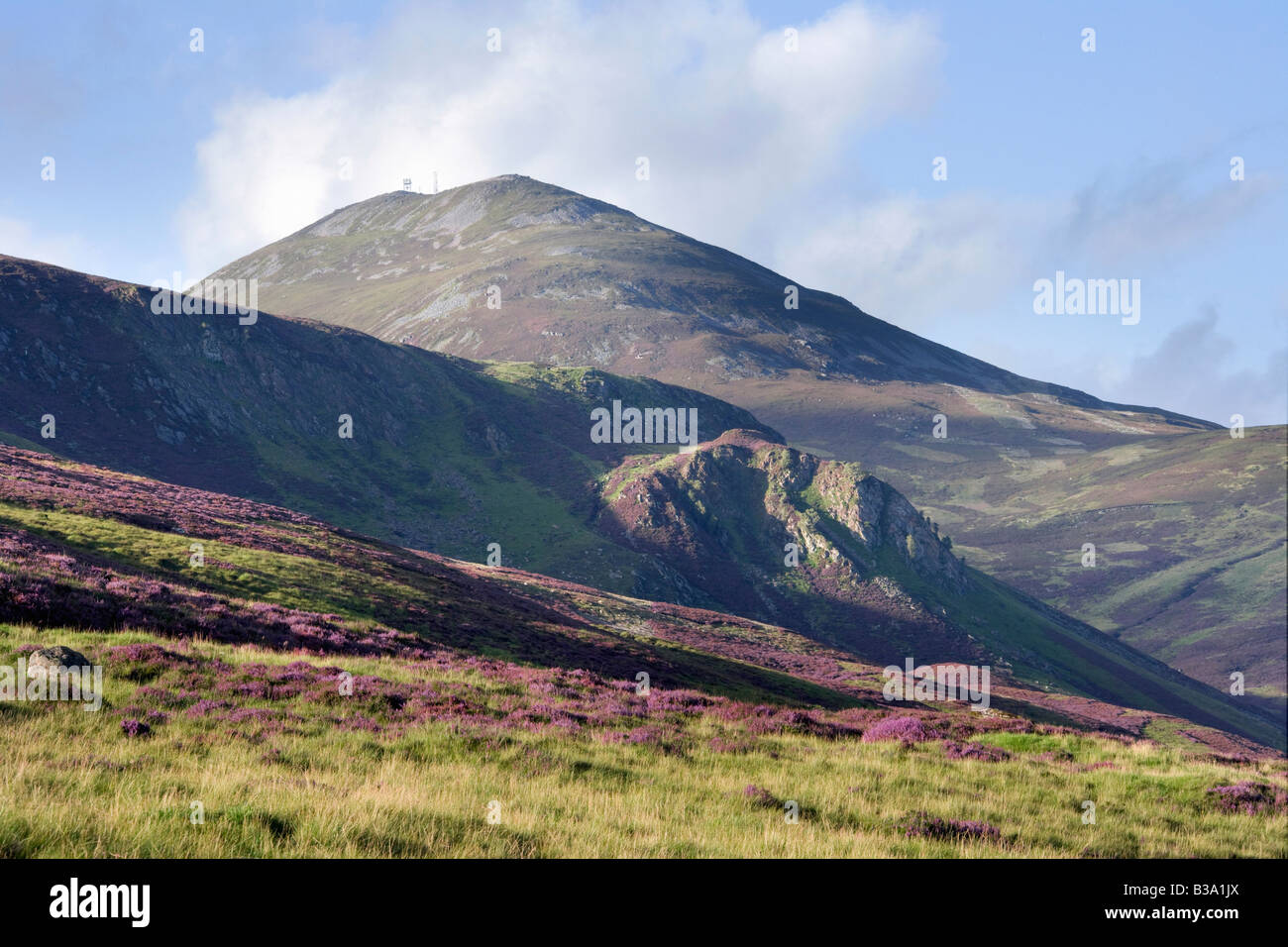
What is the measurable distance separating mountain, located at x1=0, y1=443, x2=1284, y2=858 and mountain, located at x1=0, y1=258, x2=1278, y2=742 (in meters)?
65.3

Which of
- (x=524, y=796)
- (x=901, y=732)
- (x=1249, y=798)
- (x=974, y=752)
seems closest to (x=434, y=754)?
(x=524, y=796)

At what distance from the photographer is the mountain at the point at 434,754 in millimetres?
10359

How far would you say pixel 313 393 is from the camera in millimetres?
127688

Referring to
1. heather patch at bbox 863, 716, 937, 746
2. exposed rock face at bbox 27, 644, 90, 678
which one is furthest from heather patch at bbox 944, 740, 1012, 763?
exposed rock face at bbox 27, 644, 90, 678

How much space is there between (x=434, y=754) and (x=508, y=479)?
376 ft

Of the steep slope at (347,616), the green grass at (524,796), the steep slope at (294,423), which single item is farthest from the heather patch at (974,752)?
the steep slope at (294,423)

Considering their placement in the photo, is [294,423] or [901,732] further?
[294,423]

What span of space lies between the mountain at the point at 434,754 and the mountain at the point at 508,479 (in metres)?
65.3

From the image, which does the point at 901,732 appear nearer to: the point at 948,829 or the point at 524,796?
the point at 948,829

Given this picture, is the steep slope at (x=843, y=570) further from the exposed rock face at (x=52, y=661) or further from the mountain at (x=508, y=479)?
the exposed rock face at (x=52, y=661)

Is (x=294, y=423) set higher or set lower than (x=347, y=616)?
higher

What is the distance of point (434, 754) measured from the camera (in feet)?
53.6
